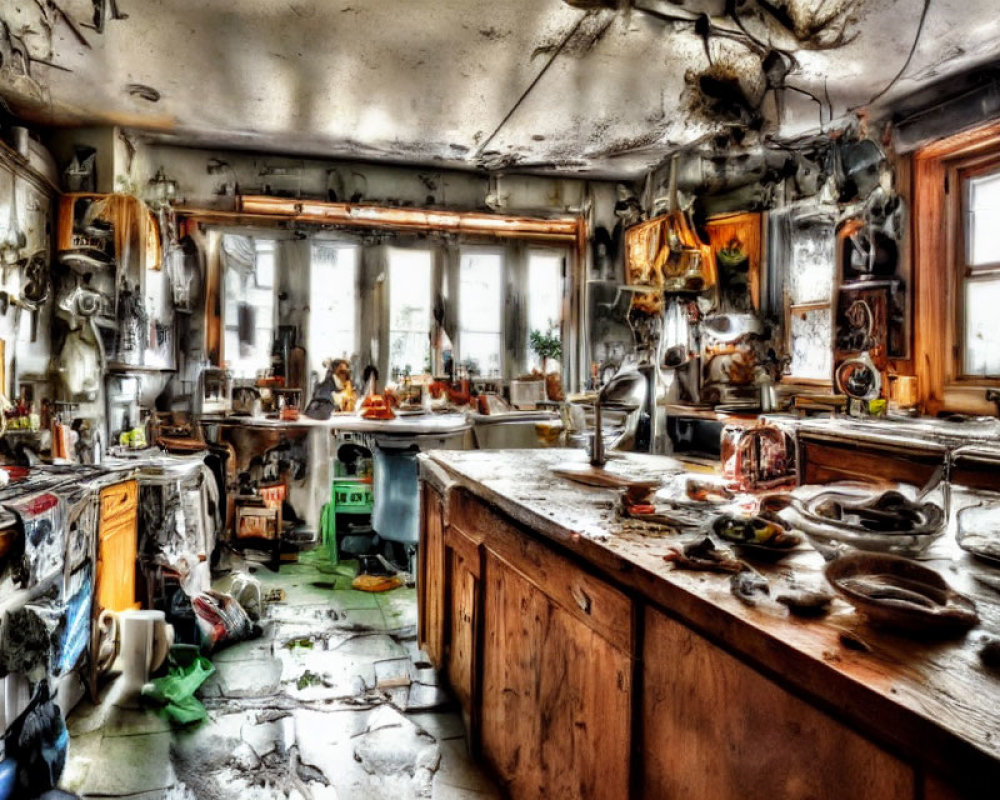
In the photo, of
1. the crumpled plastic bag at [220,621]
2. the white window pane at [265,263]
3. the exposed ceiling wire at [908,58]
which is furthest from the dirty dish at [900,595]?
the white window pane at [265,263]

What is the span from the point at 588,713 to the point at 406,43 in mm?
3952

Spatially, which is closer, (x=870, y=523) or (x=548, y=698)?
(x=870, y=523)

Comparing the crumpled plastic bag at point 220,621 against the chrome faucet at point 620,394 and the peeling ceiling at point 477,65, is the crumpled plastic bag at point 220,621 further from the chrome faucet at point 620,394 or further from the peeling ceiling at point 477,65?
the peeling ceiling at point 477,65

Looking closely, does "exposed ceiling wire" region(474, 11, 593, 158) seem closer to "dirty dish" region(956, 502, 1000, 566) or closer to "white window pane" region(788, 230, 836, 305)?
"white window pane" region(788, 230, 836, 305)

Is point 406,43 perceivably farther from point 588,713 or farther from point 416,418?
point 588,713

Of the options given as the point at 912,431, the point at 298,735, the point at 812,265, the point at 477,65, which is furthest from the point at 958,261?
the point at 298,735

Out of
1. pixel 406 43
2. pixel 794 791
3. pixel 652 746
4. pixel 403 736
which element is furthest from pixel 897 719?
pixel 406 43

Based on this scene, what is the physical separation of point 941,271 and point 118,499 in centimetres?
539

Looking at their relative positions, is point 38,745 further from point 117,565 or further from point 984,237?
point 984,237

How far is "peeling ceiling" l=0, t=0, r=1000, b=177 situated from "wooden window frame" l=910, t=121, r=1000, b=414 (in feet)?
1.84

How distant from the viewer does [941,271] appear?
448 centimetres

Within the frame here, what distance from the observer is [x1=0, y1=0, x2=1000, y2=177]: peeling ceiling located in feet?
11.9

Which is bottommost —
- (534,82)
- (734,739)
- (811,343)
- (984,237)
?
(734,739)

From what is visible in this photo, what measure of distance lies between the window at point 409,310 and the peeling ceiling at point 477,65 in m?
1.24
